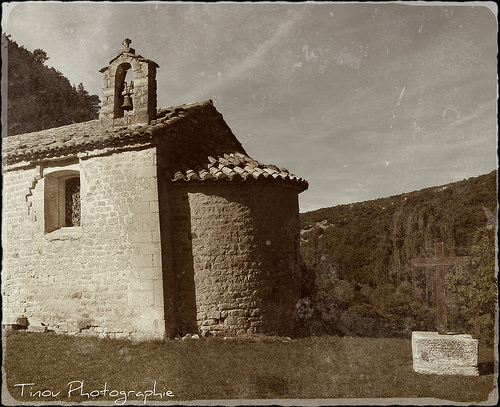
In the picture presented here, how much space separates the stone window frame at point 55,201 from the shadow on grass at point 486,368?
8.50m

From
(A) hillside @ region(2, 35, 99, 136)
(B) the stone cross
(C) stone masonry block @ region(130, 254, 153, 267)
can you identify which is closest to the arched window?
(C) stone masonry block @ region(130, 254, 153, 267)

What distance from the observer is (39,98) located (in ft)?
54.1

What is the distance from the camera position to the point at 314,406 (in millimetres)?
5641

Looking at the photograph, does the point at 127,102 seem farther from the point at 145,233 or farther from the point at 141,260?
the point at 141,260

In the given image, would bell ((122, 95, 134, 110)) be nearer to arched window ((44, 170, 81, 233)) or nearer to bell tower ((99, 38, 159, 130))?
bell tower ((99, 38, 159, 130))

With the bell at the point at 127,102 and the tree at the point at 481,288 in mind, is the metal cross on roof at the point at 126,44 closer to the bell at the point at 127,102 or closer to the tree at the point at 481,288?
the bell at the point at 127,102

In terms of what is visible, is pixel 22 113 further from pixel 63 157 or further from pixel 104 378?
pixel 104 378

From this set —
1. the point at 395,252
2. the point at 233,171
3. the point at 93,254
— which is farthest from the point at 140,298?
the point at 395,252

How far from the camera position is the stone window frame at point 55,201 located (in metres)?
9.33

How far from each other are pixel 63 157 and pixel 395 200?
15.2 metres

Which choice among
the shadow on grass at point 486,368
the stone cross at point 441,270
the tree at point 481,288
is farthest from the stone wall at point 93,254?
the tree at point 481,288

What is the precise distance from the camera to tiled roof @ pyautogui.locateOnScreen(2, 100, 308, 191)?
28.1 feet

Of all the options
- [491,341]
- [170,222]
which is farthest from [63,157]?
[491,341]

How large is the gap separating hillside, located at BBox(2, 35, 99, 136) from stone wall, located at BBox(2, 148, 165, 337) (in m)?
5.83
